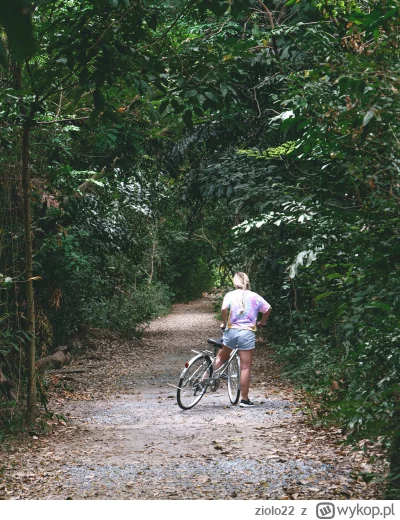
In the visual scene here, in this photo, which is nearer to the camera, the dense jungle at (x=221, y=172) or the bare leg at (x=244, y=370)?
the dense jungle at (x=221, y=172)

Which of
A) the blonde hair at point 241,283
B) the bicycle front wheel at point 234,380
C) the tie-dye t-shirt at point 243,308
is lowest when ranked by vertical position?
the bicycle front wheel at point 234,380

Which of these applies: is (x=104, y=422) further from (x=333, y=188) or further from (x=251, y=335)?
(x=333, y=188)

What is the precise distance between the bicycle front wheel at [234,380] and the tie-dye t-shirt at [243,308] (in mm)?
614

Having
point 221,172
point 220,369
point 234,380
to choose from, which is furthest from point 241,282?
point 221,172

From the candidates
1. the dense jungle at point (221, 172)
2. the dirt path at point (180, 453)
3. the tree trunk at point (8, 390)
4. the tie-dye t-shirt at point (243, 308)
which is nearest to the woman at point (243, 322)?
the tie-dye t-shirt at point (243, 308)

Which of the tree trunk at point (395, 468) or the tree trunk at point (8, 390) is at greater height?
the tree trunk at point (395, 468)

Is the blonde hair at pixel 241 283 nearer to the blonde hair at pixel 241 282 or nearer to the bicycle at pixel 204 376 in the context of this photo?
the blonde hair at pixel 241 282

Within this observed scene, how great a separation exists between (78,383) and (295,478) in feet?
25.2

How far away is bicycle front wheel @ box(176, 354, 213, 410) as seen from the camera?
9016 millimetres

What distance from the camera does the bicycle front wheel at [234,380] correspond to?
9297mm

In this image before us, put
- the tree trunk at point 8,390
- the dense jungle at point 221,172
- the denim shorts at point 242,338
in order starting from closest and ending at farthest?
the dense jungle at point 221,172 < the tree trunk at point 8,390 < the denim shorts at point 242,338

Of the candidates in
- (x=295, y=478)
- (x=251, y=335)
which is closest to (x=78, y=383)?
(x=251, y=335)

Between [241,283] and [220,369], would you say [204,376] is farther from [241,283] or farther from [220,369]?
[241,283]

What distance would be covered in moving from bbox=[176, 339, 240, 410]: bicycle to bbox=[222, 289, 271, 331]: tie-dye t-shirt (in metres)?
0.43
